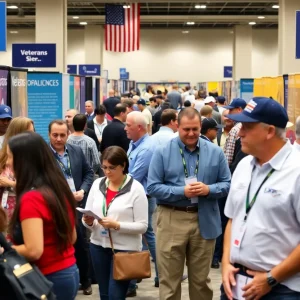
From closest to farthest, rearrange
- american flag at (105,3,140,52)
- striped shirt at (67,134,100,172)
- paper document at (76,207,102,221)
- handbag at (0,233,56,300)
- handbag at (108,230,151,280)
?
handbag at (0,233,56,300) → paper document at (76,207,102,221) → handbag at (108,230,151,280) → striped shirt at (67,134,100,172) → american flag at (105,3,140,52)

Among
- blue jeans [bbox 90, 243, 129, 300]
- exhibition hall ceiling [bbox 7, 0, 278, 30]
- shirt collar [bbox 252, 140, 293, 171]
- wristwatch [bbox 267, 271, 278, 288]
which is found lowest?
blue jeans [bbox 90, 243, 129, 300]

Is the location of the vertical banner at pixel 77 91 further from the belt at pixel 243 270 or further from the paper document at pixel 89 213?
the belt at pixel 243 270

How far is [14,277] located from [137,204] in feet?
6.79

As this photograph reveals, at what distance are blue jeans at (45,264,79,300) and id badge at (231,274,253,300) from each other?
877 mm

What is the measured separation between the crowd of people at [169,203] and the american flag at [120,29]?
12642 millimetres

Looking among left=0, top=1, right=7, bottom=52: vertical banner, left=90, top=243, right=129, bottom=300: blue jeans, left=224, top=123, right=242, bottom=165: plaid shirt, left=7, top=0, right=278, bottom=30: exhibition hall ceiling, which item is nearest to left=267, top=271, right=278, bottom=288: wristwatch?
left=90, top=243, right=129, bottom=300: blue jeans

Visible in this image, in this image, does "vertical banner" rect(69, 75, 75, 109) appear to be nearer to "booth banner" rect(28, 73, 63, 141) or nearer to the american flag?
"booth banner" rect(28, 73, 63, 141)

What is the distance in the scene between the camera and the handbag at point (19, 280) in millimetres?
2832

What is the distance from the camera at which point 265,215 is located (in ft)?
9.57

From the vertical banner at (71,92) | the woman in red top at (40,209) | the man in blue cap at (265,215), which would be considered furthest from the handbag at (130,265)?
the vertical banner at (71,92)

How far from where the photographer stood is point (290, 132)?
29.7 ft

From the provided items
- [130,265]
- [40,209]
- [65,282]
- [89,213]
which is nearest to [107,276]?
[130,265]

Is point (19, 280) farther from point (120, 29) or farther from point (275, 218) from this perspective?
point (120, 29)

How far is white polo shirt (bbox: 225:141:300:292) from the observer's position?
2.89 metres
